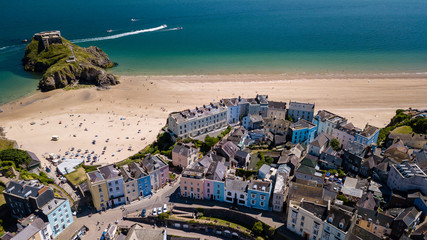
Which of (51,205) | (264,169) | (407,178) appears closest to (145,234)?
(51,205)

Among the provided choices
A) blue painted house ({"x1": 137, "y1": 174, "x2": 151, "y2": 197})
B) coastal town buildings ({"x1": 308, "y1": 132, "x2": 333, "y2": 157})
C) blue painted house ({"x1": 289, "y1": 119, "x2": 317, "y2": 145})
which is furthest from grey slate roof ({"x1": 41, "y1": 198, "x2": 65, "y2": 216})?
blue painted house ({"x1": 289, "y1": 119, "x2": 317, "y2": 145})

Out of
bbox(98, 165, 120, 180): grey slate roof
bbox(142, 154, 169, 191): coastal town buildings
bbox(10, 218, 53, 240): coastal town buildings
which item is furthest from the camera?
bbox(142, 154, 169, 191): coastal town buildings

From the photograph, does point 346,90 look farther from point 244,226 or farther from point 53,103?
point 53,103

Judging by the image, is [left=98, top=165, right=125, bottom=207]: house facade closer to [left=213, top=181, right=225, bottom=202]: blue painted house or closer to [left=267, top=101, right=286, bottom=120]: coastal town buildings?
[left=213, top=181, right=225, bottom=202]: blue painted house

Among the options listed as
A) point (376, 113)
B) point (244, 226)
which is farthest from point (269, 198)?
point (376, 113)

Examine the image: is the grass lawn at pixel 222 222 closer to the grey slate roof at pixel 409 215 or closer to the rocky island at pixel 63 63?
the grey slate roof at pixel 409 215

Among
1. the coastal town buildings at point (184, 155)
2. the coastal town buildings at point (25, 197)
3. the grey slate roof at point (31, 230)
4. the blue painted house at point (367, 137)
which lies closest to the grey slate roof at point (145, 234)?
the grey slate roof at point (31, 230)
